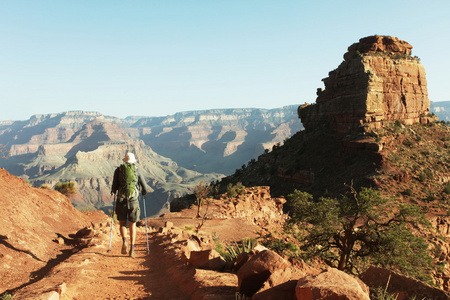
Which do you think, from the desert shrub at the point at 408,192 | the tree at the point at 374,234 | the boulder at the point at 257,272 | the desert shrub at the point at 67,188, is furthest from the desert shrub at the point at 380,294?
the desert shrub at the point at 408,192

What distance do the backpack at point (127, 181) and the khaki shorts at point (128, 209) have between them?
0.18 metres

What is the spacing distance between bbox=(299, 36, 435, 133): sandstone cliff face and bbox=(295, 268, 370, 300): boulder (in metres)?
52.2

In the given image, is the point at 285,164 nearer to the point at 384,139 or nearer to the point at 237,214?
the point at 384,139


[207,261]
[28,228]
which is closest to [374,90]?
[207,261]

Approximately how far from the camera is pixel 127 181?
905cm

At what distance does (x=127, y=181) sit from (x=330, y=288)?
673 centimetres

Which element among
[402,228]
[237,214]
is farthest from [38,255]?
[237,214]

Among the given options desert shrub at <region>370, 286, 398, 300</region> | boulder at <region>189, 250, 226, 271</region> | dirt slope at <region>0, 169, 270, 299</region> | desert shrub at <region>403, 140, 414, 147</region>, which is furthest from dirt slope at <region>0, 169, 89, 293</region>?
desert shrub at <region>403, 140, 414, 147</region>

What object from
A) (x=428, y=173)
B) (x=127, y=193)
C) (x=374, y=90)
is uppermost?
(x=374, y=90)

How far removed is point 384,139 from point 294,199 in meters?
37.9

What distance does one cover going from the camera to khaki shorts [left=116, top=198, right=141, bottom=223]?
9.00m

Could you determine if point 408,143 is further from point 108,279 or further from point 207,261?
point 108,279

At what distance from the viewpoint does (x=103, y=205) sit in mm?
191250

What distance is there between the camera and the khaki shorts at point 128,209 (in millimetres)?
9000
